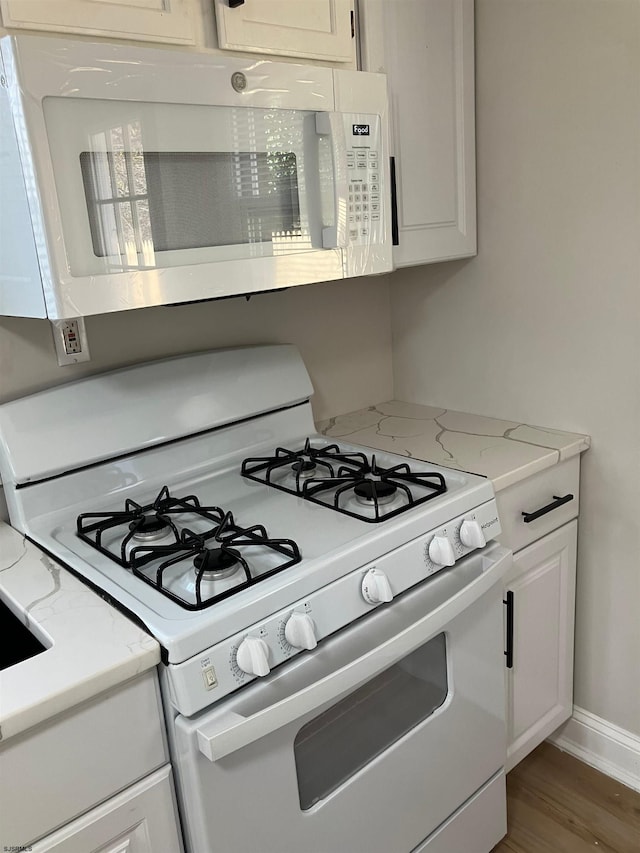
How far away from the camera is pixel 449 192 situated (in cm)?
170

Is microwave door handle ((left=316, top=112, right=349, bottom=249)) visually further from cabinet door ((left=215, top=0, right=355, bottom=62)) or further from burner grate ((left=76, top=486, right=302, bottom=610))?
burner grate ((left=76, top=486, right=302, bottom=610))

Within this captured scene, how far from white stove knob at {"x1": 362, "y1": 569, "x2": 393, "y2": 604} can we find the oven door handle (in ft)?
0.24

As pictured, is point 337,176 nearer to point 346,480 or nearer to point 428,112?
point 428,112

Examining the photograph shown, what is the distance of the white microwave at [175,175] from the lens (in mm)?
1045

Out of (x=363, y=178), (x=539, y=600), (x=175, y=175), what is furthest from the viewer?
(x=539, y=600)

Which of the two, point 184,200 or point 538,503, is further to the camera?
point 538,503

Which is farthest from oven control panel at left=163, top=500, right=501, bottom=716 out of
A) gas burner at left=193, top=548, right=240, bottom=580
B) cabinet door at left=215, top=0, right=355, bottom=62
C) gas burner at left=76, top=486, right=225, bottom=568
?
cabinet door at left=215, top=0, right=355, bottom=62

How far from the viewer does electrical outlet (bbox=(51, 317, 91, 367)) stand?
145cm

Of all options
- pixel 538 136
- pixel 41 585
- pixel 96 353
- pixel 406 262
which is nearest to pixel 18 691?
pixel 41 585

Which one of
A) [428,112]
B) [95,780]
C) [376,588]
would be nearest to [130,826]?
[95,780]

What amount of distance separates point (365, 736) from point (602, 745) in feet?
3.04

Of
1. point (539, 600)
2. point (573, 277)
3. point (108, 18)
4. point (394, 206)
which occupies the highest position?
point (108, 18)

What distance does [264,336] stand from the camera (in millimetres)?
1809

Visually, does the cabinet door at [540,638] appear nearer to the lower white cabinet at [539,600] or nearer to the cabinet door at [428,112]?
the lower white cabinet at [539,600]
